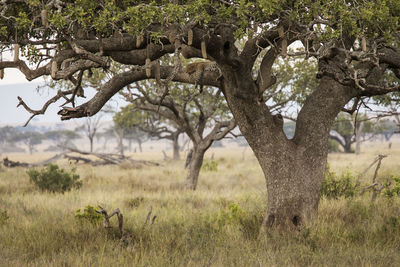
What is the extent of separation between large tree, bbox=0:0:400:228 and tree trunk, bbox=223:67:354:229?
Result: 0.06 feet

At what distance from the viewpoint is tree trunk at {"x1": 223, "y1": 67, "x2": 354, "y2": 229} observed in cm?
706

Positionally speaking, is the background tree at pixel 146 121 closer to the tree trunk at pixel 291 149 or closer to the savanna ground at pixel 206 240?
the savanna ground at pixel 206 240

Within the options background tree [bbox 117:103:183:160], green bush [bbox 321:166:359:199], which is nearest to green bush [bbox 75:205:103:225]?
green bush [bbox 321:166:359:199]

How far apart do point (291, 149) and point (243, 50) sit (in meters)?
2.07

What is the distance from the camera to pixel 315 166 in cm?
721

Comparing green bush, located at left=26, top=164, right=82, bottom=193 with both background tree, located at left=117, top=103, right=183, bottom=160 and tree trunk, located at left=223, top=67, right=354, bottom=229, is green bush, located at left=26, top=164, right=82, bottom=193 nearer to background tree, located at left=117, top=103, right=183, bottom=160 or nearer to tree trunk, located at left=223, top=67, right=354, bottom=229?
background tree, located at left=117, top=103, right=183, bottom=160

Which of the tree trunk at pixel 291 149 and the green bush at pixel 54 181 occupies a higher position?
the tree trunk at pixel 291 149

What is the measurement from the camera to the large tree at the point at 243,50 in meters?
5.63

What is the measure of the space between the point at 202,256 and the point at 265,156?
2.39 m

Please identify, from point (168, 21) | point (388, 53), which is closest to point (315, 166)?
point (388, 53)

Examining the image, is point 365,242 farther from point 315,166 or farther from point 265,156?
point 265,156

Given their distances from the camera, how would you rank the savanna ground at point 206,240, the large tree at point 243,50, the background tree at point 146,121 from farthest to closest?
1. the background tree at point 146,121
2. the large tree at point 243,50
3. the savanna ground at point 206,240

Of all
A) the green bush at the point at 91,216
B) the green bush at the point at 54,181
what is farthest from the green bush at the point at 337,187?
the green bush at the point at 54,181

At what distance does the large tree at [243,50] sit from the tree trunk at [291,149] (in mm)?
19
